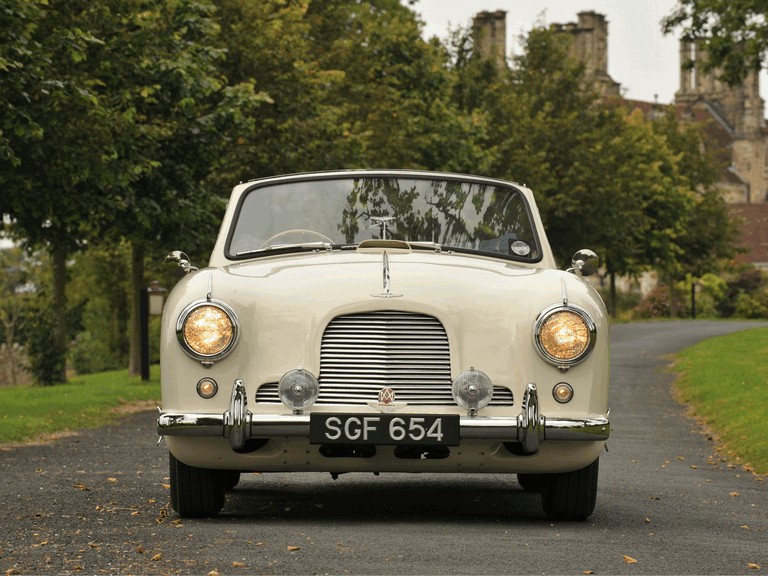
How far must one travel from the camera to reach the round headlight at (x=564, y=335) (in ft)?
23.8

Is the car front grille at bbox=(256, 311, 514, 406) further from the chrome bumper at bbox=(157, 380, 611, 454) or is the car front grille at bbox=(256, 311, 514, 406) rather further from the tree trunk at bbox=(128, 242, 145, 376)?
the tree trunk at bbox=(128, 242, 145, 376)

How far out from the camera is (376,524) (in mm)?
7449

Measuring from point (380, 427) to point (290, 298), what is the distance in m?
0.83

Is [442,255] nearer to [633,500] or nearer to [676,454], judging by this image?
[633,500]

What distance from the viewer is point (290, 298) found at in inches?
287

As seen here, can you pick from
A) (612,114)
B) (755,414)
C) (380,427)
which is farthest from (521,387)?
(612,114)

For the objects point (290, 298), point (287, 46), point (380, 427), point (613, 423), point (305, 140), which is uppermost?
point (287, 46)

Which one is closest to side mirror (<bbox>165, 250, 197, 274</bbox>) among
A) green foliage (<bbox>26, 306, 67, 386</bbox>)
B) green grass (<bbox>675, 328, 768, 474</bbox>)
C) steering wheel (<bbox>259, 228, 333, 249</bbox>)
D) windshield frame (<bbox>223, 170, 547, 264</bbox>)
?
windshield frame (<bbox>223, 170, 547, 264</bbox>)

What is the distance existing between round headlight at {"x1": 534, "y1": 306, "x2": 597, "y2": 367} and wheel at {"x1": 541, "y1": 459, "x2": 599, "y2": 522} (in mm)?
689

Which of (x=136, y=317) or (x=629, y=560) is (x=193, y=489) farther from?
(x=136, y=317)

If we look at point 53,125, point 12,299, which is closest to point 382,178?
point 53,125

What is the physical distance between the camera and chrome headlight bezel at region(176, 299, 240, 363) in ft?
23.7

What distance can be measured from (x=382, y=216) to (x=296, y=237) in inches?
20.1

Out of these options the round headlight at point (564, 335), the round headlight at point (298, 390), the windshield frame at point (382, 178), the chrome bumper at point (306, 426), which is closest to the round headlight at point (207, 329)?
the chrome bumper at point (306, 426)
